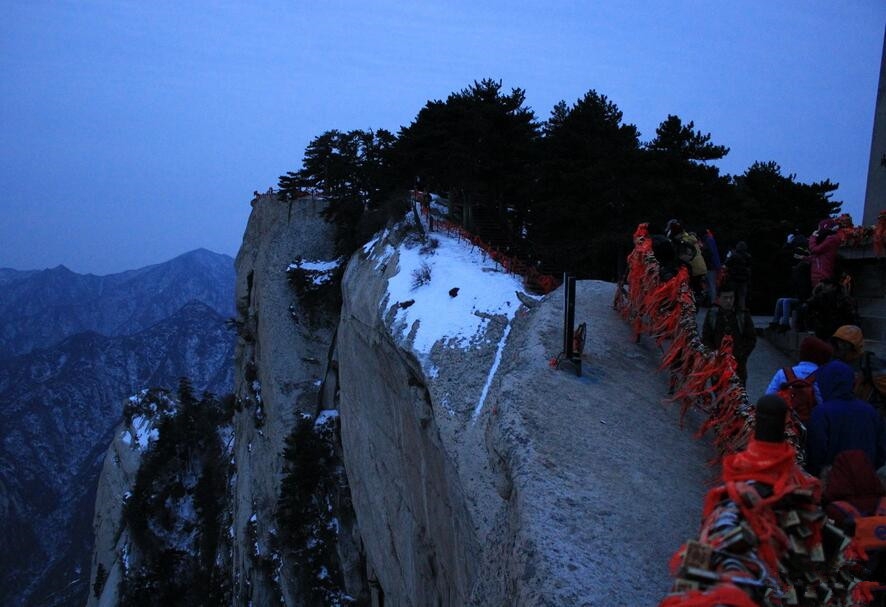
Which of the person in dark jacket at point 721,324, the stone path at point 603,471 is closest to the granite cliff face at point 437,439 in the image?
the stone path at point 603,471

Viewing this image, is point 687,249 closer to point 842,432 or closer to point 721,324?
point 721,324

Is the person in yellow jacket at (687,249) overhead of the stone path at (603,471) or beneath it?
overhead

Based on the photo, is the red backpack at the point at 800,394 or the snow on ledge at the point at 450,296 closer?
the red backpack at the point at 800,394

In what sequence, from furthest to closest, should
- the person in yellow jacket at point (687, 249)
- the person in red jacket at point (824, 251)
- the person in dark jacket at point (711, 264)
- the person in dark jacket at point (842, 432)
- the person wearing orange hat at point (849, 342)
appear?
the person in dark jacket at point (711, 264), the person in yellow jacket at point (687, 249), the person in red jacket at point (824, 251), the person wearing orange hat at point (849, 342), the person in dark jacket at point (842, 432)

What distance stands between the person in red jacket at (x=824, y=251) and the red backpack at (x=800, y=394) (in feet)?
16.9

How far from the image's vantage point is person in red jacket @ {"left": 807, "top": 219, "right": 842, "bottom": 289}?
28.6ft

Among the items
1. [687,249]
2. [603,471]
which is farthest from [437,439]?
[687,249]

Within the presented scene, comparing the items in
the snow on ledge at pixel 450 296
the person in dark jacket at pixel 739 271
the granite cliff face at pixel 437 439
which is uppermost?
the person in dark jacket at pixel 739 271

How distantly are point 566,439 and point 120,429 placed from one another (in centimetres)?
4457

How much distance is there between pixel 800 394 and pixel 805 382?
4.5 inches

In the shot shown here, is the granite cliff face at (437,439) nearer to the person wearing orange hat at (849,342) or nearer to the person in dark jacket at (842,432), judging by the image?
the person in dark jacket at (842,432)

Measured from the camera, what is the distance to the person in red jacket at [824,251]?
8719mm

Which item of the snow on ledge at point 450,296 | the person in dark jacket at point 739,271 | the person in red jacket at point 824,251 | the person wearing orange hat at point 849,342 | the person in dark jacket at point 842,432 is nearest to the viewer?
the person in dark jacket at point 842,432

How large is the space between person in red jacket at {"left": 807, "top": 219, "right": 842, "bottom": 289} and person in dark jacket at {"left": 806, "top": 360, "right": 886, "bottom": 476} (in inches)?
219
